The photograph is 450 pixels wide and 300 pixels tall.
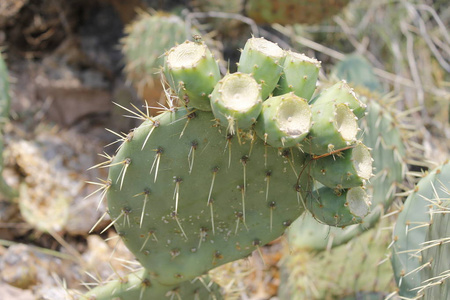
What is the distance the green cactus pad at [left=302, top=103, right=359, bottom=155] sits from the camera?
0.78 metres

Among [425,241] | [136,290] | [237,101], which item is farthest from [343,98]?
[136,290]

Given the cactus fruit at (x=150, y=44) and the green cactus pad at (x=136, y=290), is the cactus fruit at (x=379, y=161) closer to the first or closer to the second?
the green cactus pad at (x=136, y=290)

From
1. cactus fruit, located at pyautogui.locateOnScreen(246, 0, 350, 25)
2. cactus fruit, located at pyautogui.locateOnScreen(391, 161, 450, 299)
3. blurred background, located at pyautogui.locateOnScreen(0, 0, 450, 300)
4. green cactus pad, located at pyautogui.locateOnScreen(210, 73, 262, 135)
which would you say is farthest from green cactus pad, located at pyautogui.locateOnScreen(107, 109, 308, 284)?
cactus fruit, located at pyautogui.locateOnScreen(246, 0, 350, 25)

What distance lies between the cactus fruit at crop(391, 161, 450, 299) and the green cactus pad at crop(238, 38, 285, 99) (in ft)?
1.63

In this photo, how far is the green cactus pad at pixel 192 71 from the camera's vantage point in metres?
0.79

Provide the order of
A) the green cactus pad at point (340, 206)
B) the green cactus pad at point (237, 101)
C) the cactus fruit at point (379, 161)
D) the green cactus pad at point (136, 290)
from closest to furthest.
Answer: the green cactus pad at point (237, 101)
the green cactus pad at point (340, 206)
the green cactus pad at point (136, 290)
the cactus fruit at point (379, 161)

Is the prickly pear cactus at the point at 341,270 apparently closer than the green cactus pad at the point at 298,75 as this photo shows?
No

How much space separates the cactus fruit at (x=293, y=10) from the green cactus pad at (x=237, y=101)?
1.79 meters

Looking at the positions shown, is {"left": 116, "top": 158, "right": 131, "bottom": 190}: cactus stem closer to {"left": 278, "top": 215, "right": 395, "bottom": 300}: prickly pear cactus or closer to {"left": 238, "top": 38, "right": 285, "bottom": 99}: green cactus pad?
{"left": 238, "top": 38, "right": 285, "bottom": 99}: green cactus pad

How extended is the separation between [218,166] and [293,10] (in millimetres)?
1748

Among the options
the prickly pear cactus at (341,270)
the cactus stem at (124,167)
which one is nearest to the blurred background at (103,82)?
the prickly pear cactus at (341,270)

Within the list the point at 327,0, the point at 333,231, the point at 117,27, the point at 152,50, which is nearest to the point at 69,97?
the point at 117,27

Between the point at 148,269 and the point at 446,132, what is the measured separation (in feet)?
7.25

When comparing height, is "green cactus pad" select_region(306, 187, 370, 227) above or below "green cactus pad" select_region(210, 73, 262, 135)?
below
